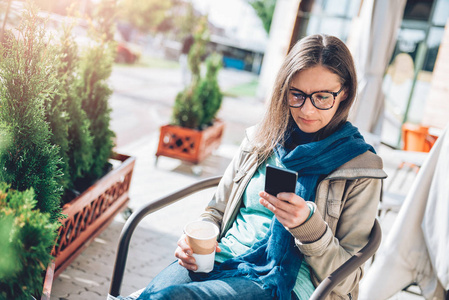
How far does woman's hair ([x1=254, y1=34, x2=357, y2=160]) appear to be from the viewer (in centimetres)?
172

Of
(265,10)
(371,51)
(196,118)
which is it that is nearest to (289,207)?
(371,51)

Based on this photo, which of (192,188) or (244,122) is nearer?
(192,188)

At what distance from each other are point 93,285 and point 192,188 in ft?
4.29

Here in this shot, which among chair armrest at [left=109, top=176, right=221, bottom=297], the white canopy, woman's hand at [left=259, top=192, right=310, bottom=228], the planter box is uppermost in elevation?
the white canopy

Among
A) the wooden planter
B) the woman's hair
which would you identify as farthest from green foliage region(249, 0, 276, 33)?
the woman's hair

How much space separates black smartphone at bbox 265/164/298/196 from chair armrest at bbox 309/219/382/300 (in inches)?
15.3

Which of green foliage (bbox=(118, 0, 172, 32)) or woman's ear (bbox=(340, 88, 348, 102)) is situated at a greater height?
green foliage (bbox=(118, 0, 172, 32))

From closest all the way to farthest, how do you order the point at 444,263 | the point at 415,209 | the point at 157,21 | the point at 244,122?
the point at 444,263, the point at 415,209, the point at 244,122, the point at 157,21

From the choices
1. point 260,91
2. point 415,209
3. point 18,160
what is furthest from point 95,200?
point 260,91

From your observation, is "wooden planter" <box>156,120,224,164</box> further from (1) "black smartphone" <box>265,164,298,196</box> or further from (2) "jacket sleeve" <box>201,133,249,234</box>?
(1) "black smartphone" <box>265,164,298,196</box>

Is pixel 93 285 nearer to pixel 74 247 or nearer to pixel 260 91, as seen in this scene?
pixel 74 247

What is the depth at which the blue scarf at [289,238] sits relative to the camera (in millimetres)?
1543

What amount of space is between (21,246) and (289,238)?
1000 mm

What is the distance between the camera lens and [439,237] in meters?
2.45
